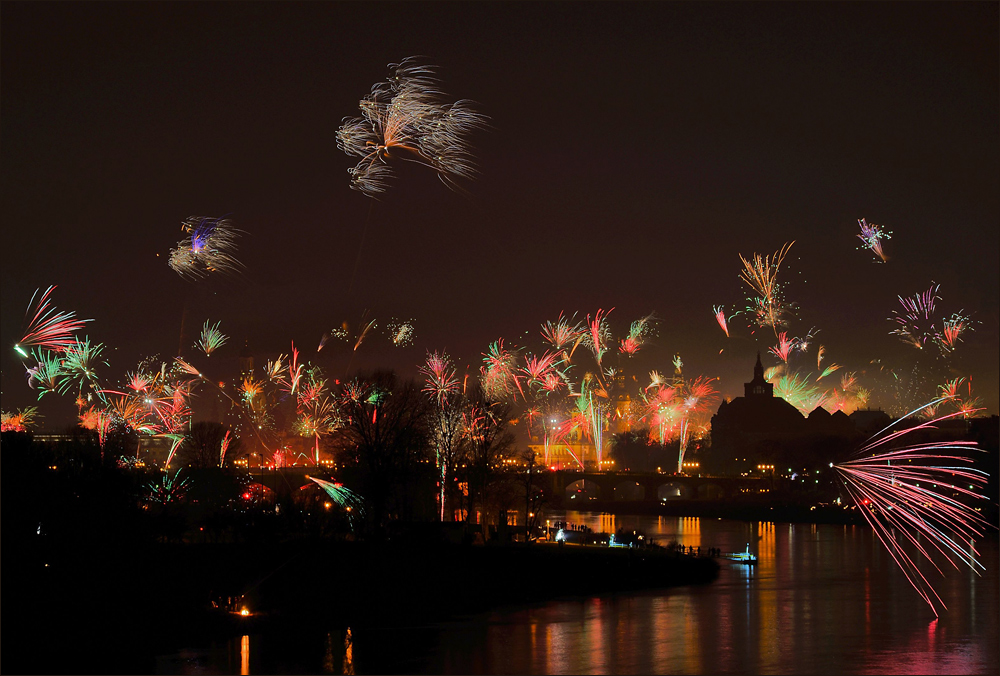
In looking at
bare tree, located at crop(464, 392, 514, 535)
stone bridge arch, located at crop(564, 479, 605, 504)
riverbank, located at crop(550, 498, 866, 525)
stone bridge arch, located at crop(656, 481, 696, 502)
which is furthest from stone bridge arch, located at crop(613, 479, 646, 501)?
bare tree, located at crop(464, 392, 514, 535)

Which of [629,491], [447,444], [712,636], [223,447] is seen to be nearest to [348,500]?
[447,444]

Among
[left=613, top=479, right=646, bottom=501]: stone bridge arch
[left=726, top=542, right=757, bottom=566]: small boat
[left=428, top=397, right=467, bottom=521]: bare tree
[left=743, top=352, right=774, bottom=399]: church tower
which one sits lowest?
[left=726, top=542, right=757, bottom=566]: small boat

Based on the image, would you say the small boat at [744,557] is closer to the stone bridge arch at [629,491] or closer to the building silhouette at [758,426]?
the building silhouette at [758,426]

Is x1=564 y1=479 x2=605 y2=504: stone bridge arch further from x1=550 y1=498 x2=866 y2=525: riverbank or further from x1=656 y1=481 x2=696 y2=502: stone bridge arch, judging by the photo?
x1=656 y1=481 x2=696 y2=502: stone bridge arch

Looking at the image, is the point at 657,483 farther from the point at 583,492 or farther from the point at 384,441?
the point at 384,441

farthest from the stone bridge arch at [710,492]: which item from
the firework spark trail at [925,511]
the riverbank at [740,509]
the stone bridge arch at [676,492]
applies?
the firework spark trail at [925,511]
